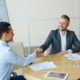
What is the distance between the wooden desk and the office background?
1875 mm

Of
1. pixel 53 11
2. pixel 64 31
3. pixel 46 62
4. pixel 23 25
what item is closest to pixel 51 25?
pixel 53 11

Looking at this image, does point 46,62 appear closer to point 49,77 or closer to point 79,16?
point 49,77

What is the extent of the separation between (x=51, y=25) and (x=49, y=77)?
2.83m

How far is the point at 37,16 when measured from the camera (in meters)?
5.14

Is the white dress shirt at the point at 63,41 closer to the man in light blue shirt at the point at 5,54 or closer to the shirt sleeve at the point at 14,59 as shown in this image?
the shirt sleeve at the point at 14,59

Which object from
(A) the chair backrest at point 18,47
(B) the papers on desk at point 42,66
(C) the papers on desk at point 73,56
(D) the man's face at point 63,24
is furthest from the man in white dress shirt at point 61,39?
(B) the papers on desk at point 42,66

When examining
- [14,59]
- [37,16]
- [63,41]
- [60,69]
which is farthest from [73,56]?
[37,16]

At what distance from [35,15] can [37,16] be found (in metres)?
0.05

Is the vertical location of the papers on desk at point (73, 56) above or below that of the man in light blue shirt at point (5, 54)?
below

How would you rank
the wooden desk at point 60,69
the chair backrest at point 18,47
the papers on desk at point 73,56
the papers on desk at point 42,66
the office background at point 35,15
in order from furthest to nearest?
the office background at point 35,15 → the chair backrest at point 18,47 → the papers on desk at point 73,56 → the papers on desk at point 42,66 → the wooden desk at point 60,69

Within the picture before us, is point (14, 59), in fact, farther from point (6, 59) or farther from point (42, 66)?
point (42, 66)

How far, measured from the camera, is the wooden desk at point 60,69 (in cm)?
255

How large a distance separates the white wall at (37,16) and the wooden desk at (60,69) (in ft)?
6.15

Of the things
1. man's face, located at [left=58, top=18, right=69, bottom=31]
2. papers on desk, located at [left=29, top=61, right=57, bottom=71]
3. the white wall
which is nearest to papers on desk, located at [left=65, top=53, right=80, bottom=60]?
papers on desk, located at [left=29, top=61, right=57, bottom=71]
